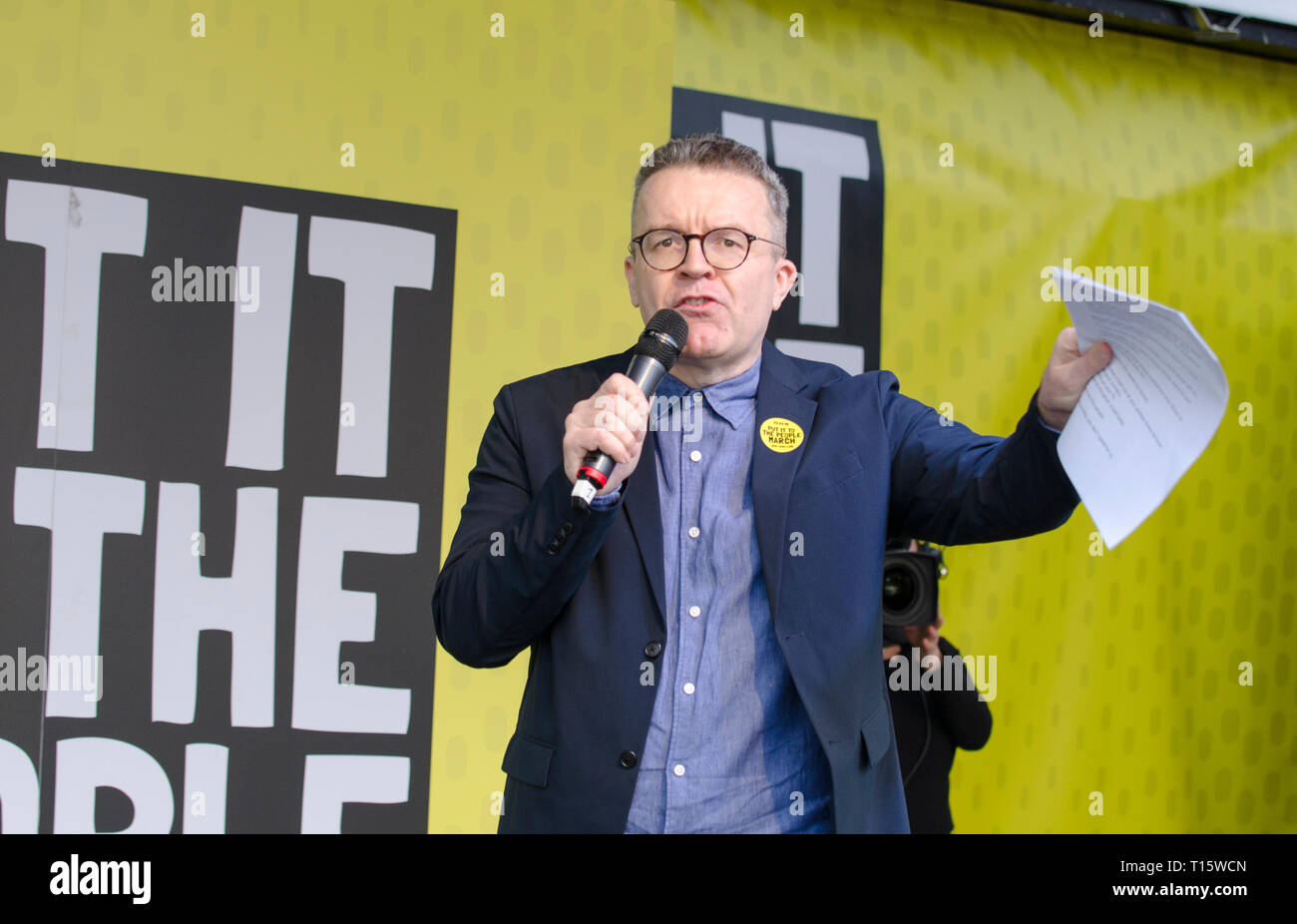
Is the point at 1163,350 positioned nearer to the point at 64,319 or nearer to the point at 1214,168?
the point at 64,319

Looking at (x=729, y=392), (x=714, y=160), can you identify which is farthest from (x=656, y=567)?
(x=714, y=160)

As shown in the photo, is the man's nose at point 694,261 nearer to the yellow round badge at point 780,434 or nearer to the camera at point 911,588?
the yellow round badge at point 780,434

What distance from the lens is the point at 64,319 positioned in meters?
2.83

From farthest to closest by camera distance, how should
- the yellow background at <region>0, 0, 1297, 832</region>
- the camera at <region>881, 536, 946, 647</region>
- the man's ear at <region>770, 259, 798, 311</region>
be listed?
the yellow background at <region>0, 0, 1297, 832</region> < the camera at <region>881, 536, 946, 647</region> < the man's ear at <region>770, 259, 798, 311</region>

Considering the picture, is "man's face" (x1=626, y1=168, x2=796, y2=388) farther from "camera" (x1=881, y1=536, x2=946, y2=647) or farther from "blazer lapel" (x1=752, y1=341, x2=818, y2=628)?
"camera" (x1=881, y1=536, x2=946, y2=647)

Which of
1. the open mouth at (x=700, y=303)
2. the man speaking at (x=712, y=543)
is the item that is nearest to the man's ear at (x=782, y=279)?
the man speaking at (x=712, y=543)

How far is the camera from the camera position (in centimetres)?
282

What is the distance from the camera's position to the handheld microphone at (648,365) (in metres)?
1.23

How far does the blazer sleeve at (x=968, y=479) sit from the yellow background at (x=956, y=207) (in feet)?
5.99

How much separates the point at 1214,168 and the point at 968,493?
3.05m

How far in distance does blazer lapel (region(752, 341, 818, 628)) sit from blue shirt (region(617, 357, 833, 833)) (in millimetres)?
25

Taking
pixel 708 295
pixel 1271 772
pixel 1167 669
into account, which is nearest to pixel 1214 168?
pixel 1167 669

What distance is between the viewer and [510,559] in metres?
1.30

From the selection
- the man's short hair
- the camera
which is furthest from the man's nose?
the camera
